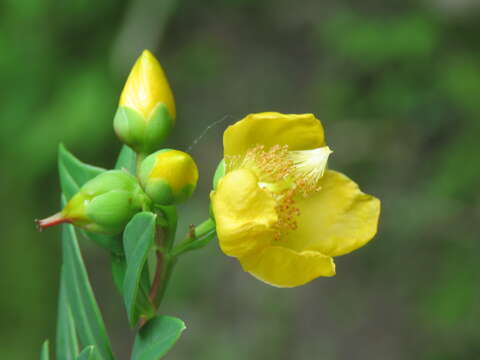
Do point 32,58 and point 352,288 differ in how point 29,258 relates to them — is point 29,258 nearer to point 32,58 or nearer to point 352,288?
point 32,58

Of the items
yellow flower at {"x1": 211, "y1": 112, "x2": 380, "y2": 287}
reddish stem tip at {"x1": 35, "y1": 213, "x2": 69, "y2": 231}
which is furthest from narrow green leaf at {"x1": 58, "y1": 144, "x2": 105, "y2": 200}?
yellow flower at {"x1": 211, "y1": 112, "x2": 380, "y2": 287}

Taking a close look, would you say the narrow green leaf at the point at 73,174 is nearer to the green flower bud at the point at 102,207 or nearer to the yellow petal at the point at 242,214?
the green flower bud at the point at 102,207

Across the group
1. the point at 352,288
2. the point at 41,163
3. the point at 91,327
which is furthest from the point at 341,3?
the point at 91,327

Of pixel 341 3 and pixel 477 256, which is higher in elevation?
pixel 341 3

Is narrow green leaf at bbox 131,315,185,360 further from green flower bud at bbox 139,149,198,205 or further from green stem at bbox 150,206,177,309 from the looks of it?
green flower bud at bbox 139,149,198,205

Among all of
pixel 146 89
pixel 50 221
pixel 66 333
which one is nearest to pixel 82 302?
pixel 66 333

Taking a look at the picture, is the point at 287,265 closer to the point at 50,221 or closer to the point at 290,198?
the point at 290,198
